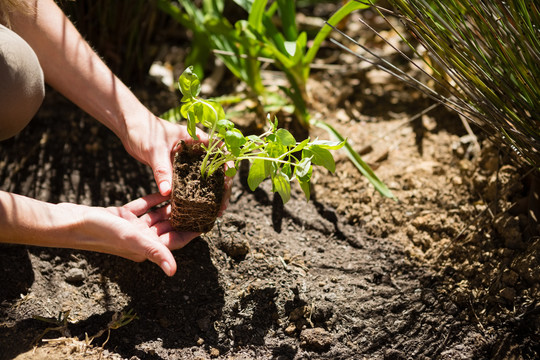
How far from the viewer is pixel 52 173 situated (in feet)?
5.32

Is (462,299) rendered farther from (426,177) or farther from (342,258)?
(426,177)

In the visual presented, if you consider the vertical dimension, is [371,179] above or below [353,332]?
above

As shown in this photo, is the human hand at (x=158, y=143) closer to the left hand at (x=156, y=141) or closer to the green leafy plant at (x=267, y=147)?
the left hand at (x=156, y=141)

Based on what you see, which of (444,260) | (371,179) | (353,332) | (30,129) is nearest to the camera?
(353,332)

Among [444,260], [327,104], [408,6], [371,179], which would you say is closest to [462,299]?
[444,260]

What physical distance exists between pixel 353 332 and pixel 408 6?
32.4 inches

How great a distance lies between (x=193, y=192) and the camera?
47.9 inches

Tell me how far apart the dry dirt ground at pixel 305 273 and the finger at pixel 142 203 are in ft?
0.48

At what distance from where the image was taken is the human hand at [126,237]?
115 centimetres

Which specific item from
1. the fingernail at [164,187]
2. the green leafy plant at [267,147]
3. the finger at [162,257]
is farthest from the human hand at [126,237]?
the green leafy plant at [267,147]

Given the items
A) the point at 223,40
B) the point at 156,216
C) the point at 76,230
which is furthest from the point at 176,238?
the point at 223,40

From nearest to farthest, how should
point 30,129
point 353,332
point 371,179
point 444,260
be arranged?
1. point 353,332
2. point 444,260
3. point 371,179
4. point 30,129

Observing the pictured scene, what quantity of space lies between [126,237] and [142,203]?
213 mm

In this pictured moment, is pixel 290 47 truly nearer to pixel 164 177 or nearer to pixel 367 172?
pixel 367 172
